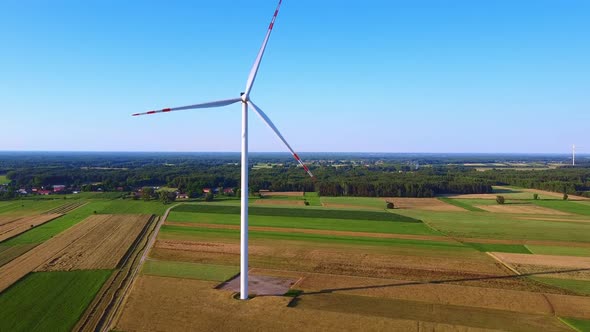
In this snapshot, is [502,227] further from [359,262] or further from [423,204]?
[359,262]

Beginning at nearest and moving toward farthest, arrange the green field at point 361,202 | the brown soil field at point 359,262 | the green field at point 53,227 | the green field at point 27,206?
the brown soil field at point 359,262 → the green field at point 53,227 → the green field at point 27,206 → the green field at point 361,202

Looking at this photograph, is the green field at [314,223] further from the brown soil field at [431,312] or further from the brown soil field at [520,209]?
the brown soil field at [431,312]

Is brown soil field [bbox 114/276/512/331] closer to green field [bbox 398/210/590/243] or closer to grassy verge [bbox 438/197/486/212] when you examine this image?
green field [bbox 398/210/590/243]

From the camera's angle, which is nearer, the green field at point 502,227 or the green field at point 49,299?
the green field at point 49,299

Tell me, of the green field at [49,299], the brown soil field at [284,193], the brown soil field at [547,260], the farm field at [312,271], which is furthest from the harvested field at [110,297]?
the brown soil field at [284,193]

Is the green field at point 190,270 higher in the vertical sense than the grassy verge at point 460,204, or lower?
higher

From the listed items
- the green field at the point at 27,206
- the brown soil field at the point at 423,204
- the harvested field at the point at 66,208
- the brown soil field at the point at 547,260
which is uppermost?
the brown soil field at the point at 547,260

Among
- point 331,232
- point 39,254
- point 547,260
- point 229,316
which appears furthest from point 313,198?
point 229,316

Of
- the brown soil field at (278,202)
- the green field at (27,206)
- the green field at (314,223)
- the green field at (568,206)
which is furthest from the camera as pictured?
the brown soil field at (278,202)
